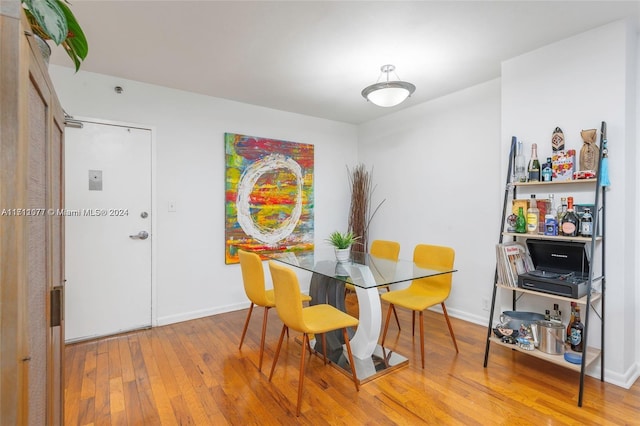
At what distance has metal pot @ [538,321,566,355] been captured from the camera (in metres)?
2.14

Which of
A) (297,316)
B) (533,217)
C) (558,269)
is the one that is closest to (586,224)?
(533,217)

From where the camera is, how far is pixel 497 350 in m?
2.62

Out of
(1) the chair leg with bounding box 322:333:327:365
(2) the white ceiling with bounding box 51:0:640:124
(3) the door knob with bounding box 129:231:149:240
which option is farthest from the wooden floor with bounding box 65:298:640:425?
(2) the white ceiling with bounding box 51:0:640:124

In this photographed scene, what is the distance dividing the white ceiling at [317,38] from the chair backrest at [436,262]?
161 centimetres

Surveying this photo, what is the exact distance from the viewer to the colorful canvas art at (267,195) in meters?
3.62

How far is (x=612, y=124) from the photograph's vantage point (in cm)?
210

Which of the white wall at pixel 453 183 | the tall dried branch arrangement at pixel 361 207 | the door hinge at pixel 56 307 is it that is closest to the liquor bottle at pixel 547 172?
the white wall at pixel 453 183

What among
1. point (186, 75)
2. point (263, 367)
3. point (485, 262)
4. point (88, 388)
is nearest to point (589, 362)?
point (485, 262)

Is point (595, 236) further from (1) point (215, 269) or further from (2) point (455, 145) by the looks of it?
(1) point (215, 269)

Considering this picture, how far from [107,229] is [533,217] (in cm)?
363

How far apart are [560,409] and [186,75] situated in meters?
3.78

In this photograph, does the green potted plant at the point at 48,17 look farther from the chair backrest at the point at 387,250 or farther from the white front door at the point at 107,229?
the chair backrest at the point at 387,250

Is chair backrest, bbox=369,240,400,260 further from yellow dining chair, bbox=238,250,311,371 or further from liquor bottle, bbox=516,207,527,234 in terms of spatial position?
yellow dining chair, bbox=238,250,311,371

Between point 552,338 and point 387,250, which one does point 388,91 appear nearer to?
point 387,250
